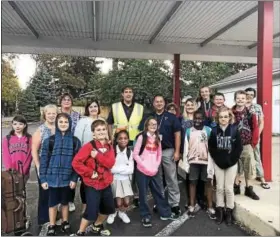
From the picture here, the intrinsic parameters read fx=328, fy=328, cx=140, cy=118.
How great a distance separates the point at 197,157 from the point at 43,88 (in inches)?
1234

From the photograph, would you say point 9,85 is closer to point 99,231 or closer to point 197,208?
point 197,208

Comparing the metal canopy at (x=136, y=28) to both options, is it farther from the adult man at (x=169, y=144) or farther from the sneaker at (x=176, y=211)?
the sneaker at (x=176, y=211)

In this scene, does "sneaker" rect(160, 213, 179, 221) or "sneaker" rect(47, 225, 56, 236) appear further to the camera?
"sneaker" rect(160, 213, 179, 221)

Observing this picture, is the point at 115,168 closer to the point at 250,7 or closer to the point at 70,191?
the point at 70,191

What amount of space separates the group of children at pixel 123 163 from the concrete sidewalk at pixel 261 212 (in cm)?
16

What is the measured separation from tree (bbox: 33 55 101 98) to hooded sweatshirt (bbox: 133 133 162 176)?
3282 centimetres

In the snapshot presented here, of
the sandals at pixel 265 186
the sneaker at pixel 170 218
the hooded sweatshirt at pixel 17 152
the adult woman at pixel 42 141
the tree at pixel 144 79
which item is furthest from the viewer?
the tree at pixel 144 79

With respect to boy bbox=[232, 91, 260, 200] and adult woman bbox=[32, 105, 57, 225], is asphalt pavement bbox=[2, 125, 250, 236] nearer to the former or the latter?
adult woman bbox=[32, 105, 57, 225]

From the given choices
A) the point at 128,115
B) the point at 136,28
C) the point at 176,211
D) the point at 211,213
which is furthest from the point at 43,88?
the point at 211,213

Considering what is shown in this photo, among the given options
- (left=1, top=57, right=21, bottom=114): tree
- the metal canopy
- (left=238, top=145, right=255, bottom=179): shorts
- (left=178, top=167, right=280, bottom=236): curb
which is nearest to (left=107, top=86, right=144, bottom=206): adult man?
(left=178, top=167, right=280, bottom=236): curb

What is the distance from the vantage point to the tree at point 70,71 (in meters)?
37.7

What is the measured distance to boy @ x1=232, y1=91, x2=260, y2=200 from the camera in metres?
4.54

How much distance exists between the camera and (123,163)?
4.18 m

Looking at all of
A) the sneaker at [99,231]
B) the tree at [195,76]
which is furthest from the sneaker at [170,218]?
the tree at [195,76]
